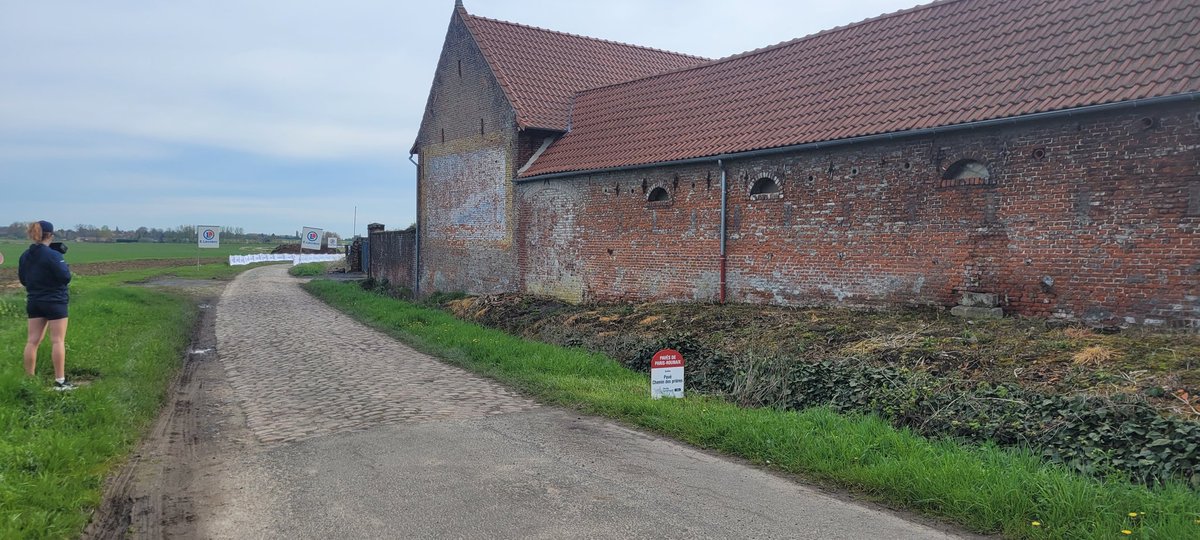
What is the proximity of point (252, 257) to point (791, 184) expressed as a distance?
178ft

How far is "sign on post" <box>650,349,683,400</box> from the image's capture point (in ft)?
27.8

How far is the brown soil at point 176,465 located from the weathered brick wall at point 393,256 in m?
16.4

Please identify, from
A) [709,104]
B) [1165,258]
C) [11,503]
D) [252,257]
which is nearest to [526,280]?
[709,104]

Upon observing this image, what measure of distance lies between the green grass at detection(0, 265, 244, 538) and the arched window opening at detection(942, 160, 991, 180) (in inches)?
431

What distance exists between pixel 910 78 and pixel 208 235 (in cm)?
4209

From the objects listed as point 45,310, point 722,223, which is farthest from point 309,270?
point 45,310

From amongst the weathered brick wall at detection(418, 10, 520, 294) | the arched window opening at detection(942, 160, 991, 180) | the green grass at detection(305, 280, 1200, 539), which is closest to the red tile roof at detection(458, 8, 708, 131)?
the weathered brick wall at detection(418, 10, 520, 294)

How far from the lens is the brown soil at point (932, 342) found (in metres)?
7.37

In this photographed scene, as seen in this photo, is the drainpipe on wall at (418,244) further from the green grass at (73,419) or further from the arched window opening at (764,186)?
the arched window opening at (764,186)

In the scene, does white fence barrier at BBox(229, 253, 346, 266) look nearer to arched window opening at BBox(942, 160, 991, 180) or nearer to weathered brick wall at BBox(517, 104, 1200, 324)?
weathered brick wall at BBox(517, 104, 1200, 324)

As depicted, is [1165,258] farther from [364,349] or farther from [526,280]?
[526,280]

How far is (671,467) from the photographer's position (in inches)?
244

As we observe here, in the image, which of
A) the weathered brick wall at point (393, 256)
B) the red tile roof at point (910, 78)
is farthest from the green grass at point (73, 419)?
the weathered brick wall at point (393, 256)

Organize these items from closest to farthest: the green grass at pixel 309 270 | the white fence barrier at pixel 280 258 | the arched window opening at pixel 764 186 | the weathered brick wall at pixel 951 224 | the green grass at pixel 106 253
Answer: the weathered brick wall at pixel 951 224 < the arched window opening at pixel 764 186 < the green grass at pixel 309 270 < the green grass at pixel 106 253 < the white fence barrier at pixel 280 258
